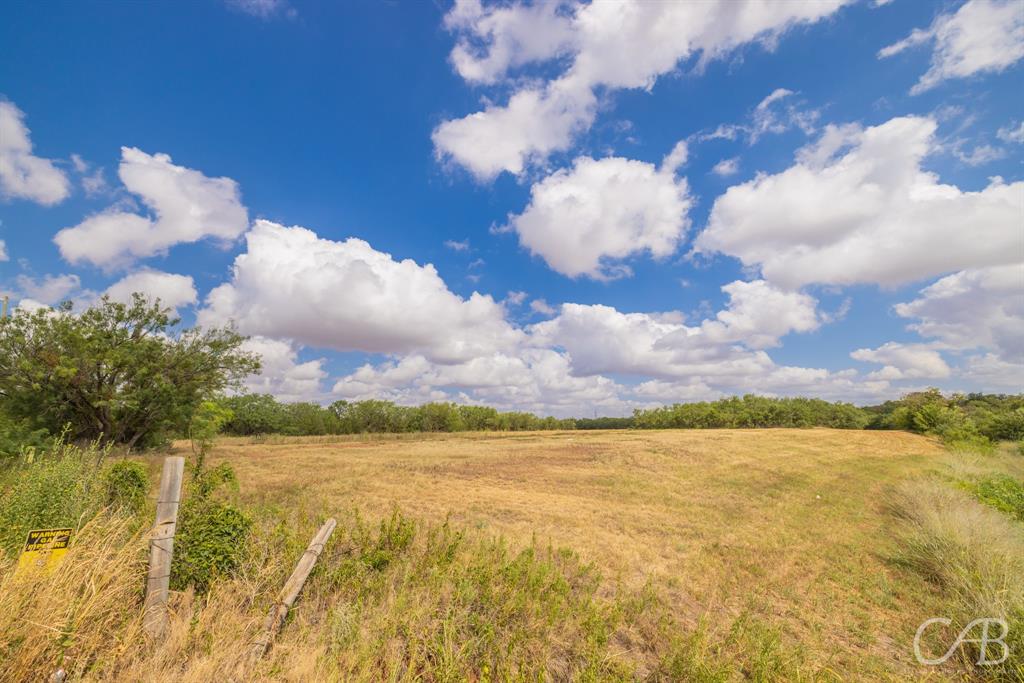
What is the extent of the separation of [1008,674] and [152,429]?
33.4m

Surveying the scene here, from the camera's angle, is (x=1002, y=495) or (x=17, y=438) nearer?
(x=17, y=438)

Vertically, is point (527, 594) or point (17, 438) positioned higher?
point (17, 438)

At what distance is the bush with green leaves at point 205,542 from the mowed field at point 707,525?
4.19 metres

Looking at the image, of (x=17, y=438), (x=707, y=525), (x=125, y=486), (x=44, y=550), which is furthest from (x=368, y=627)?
(x=17, y=438)

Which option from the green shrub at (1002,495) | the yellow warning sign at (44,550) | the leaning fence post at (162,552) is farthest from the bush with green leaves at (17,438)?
the green shrub at (1002,495)

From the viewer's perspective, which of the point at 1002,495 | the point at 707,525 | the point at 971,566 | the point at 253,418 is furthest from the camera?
the point at 253,418

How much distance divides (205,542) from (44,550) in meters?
1.96

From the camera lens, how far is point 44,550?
191 inches

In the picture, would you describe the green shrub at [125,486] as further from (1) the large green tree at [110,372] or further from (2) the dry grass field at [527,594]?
(1) the large green tree at [110,372]

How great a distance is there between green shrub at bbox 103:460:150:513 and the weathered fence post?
463cm

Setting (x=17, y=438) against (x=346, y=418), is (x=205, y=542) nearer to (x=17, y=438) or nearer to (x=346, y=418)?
(x=17, y=438)

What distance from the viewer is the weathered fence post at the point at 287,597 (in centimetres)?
517

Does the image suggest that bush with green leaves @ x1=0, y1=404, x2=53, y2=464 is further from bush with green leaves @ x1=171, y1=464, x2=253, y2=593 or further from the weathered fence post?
the weathered fence post

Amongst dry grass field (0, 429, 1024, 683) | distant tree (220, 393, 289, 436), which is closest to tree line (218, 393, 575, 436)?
distant tree (220, 393, 289, 436)
